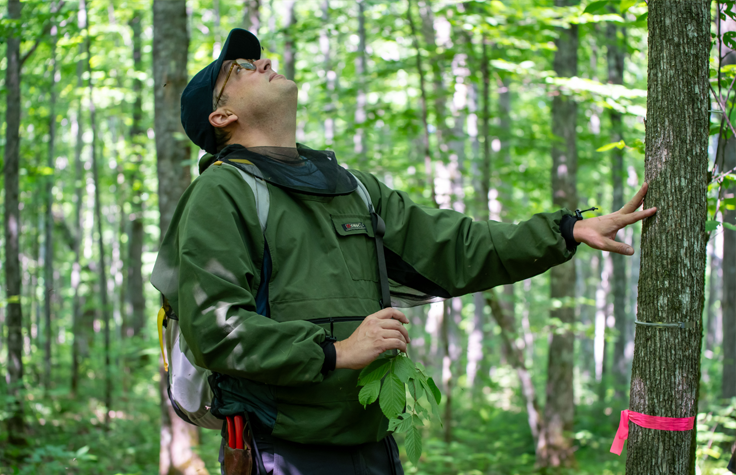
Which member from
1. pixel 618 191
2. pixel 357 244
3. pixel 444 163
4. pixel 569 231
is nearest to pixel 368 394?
pixel 357 244

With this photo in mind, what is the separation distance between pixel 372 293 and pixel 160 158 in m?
3.71

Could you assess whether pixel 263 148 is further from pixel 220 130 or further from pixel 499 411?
pixel 499 411

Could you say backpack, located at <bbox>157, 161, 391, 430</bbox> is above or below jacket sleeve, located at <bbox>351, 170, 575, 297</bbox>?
below

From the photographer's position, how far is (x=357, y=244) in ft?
6.68

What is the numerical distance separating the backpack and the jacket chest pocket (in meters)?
0.08

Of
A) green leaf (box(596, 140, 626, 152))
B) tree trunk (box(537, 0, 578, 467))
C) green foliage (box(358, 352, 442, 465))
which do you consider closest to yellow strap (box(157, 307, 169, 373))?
green foliage (box(358, 352, 442, 465))

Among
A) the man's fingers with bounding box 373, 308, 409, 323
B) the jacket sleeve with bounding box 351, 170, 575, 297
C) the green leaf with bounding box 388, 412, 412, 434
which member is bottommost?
the green leaf with bounding box 388, 412, 412, 434

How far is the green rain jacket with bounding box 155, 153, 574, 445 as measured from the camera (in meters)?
1.57

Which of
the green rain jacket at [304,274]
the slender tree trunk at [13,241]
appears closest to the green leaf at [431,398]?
the green rain jacket at [304,274]

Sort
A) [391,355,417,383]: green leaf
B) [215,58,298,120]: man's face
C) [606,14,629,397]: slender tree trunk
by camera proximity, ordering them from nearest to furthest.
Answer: [391,355,417,383]: green leaf → [215,58,298,120]: man's face → [606,14,629,397]: slender tree trunk

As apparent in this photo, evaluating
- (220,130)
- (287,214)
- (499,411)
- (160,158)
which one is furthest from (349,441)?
(499,411)

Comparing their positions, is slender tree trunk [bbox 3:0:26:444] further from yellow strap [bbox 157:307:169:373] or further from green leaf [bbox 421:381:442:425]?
green leaf [bbox 421:381:442:425]

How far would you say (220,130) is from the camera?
7.18ft

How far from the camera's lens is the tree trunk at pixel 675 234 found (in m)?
1.84
